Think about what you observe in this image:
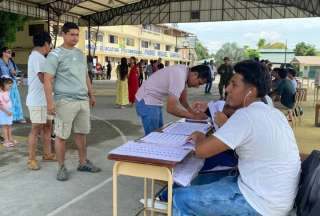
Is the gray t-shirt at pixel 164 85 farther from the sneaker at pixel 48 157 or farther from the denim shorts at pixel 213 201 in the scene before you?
the sneaker at pixel 48 157

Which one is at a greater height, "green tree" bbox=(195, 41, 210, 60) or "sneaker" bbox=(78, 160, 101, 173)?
"green tree" bbox=(195, 41, 210, 60)

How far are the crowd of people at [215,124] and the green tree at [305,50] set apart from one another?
78.9 metres

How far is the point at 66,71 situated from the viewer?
4.14 metres

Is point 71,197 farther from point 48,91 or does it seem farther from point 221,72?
point 221,72

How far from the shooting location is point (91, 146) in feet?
19.7

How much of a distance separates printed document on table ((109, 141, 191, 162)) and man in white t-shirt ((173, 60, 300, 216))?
0.79 feet

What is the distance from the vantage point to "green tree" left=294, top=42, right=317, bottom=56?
7862cm

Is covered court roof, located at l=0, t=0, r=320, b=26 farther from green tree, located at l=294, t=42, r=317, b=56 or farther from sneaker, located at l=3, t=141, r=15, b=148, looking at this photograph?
green tree, located at l=294, t=42, r=317, b=56

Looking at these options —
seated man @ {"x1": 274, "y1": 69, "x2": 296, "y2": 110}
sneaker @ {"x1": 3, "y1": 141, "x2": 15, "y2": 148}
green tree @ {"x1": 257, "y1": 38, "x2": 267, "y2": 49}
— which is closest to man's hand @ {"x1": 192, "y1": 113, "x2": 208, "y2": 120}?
sneaker @ {"x1": 3, "y1": 141, "x2": 15, "y2": 148}

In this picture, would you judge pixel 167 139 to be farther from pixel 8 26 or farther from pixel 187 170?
pixel 8 26

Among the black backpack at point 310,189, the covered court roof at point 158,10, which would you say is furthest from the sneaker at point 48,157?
the covered court roof at point 158,10

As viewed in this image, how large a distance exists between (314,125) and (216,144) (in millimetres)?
7489

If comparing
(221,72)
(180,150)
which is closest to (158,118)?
(180,150)

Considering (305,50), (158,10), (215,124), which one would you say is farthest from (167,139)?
(305,50)
